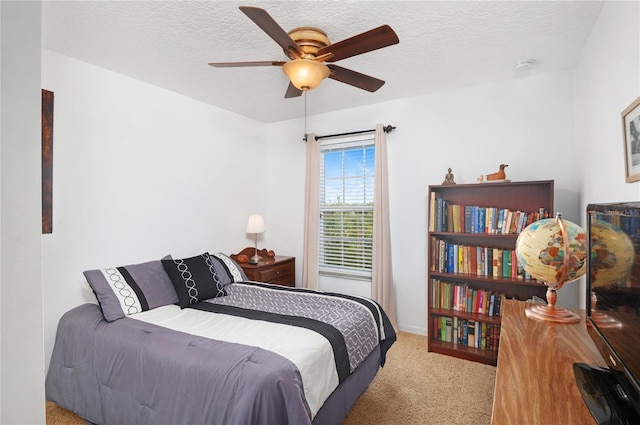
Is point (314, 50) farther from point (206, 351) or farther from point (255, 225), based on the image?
point (255, 225)

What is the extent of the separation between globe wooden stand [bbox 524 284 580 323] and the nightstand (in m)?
2.62

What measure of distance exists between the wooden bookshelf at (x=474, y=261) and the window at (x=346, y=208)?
86cm

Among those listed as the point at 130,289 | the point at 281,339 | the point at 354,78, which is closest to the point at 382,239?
the point at 354,78

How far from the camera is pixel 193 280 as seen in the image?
2.66 metres

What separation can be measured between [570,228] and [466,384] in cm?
156

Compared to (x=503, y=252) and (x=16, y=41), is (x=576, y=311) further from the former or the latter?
(x=16, y=41)

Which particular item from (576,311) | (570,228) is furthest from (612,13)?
(576,311)

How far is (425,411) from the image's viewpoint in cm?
214

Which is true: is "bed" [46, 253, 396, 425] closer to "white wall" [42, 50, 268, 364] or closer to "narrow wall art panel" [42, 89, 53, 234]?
"white wall" [42, 50, 268, 364]

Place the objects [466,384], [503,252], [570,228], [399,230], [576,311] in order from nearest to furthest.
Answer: [570,228] < [576,311] < [466,384] < [503,252] < [399,230]

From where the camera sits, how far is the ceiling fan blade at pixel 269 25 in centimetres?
142

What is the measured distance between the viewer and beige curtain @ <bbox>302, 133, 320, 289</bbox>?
157 inches

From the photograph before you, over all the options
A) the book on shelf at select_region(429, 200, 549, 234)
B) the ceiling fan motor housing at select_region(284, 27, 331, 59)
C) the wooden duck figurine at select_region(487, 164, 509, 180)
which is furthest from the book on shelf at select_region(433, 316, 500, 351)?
the ceiling fan motor housing at select_region(284, 27, 331, 59)

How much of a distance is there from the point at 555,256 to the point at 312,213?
277 cm
